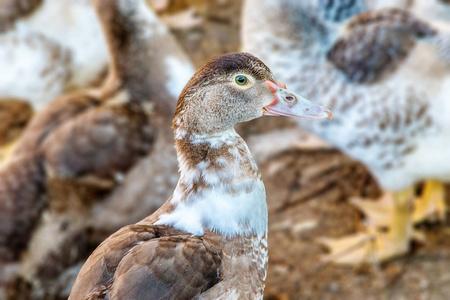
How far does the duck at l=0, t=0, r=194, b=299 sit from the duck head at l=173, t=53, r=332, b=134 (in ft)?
3.27

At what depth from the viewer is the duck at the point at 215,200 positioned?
1.21 metres

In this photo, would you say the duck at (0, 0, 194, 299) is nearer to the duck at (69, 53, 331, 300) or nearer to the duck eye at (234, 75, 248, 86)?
the duck at (69, 53, 331, 300)

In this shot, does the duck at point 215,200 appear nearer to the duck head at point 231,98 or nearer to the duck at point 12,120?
the duck head at point 231,98

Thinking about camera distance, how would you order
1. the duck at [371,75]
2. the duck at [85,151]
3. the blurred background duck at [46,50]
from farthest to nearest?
the blurred background duck at [46,50]
the duck at [371,75]
the duck at [85,151]

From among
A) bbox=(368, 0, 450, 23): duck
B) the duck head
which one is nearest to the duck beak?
the duck head

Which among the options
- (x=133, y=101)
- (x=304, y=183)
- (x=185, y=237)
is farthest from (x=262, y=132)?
(x=185, y=237)

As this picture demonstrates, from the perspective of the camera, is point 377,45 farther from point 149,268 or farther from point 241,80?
point 149,268

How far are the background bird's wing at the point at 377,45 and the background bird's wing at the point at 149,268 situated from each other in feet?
4.45

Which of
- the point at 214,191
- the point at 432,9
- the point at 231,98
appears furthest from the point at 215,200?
the point at 432,9

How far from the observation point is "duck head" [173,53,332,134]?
1.29 meters

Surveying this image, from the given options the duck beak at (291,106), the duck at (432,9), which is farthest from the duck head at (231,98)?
the duck at (432,9)

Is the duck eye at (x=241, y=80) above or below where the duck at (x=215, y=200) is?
above

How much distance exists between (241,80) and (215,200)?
0.88 feet

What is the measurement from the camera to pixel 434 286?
99.0 inches
